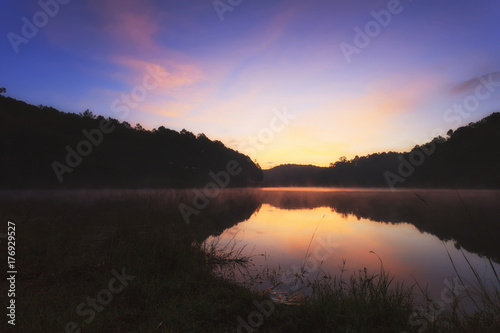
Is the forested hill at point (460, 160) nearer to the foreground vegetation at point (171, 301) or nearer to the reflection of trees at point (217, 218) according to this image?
the reflection of trees at point (217, 218)

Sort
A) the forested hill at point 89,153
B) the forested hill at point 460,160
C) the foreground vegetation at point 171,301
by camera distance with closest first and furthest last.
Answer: the foreground vegetation at point 171,301 → the forested hill at point 89,153 → the forested hill at point 460,160

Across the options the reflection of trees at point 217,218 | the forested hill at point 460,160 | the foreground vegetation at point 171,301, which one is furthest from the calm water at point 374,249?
the forested hill at point 460,160

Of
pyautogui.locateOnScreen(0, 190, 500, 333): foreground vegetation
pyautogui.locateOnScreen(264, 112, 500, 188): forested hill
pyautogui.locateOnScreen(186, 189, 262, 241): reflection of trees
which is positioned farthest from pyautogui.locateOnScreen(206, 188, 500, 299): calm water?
pyautogui.locateOnScreen(264, 112, 500, 188): forested hill

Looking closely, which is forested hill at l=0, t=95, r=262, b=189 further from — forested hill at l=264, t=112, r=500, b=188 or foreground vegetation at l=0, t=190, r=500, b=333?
forested hill at l=264, t=112, r=500, b=188

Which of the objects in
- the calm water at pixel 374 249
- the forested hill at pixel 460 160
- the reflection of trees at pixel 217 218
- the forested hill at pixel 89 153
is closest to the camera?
the calm water at pixel 374 249

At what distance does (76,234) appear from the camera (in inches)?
332

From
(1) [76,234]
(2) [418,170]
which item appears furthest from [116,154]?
(2) [418,170]

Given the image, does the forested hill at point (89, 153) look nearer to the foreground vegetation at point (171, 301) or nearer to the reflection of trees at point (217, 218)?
the reflection of trees at point (217, 218)

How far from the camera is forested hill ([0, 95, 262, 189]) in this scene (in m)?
45.1

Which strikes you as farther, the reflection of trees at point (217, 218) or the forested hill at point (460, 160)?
the forested hill at point (460, 160)

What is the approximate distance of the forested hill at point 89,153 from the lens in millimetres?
45062

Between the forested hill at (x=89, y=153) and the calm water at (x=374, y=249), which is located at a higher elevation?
the forested hill at (x=89, y=153)

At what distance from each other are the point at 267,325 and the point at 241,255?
15.0 feet

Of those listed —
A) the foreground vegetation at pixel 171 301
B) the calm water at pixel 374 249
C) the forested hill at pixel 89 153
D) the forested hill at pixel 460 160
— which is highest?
the forested hill at pixel 89 153
